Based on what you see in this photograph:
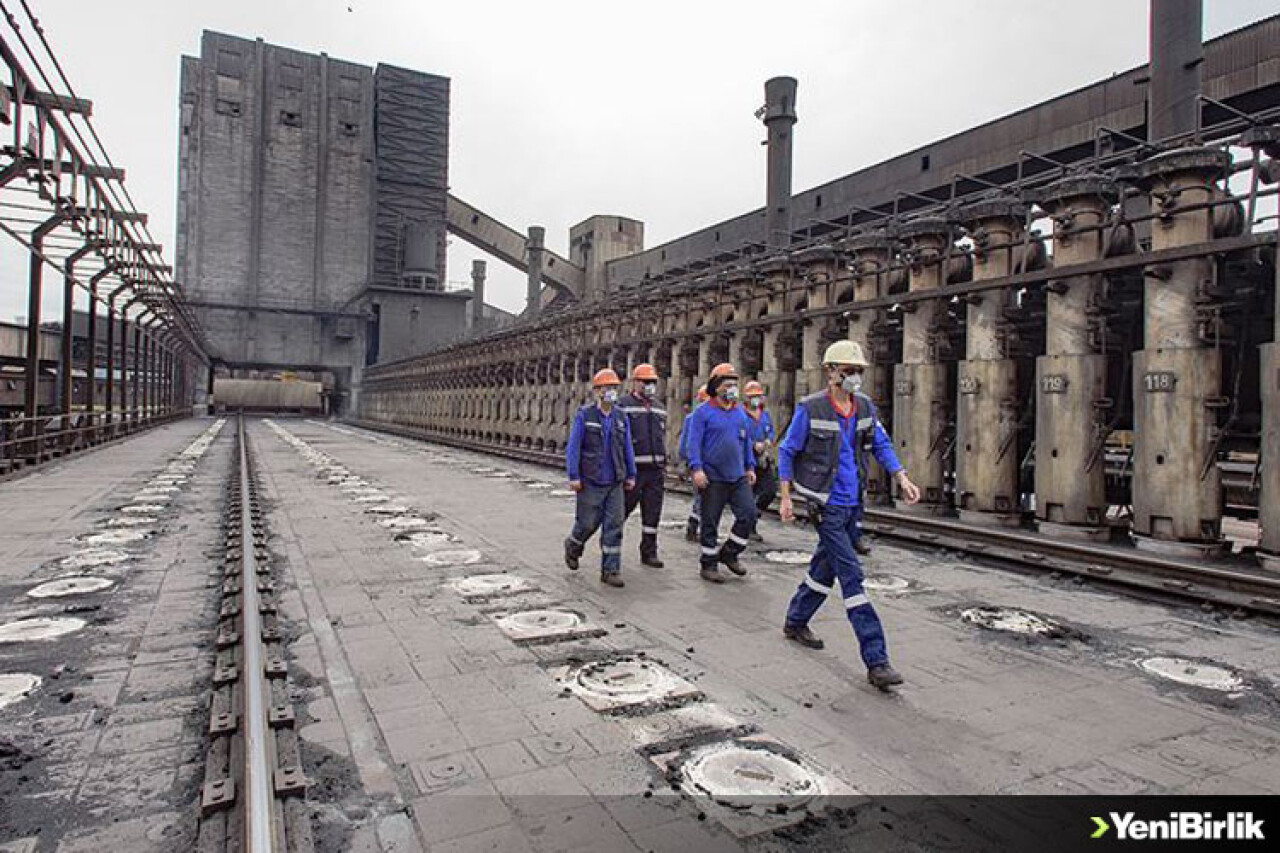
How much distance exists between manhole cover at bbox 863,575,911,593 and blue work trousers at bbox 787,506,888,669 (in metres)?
1.69

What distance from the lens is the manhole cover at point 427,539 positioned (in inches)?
320

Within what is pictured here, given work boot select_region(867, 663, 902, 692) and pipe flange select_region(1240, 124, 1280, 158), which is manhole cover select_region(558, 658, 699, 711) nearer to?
work boot select_region(867, 663, 902, 692)

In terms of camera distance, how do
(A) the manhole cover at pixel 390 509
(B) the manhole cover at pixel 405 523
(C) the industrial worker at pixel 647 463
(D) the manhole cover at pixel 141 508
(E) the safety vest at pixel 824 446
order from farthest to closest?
(A) the manhole cover at pixel 390 509 < (D) the manhole cover at pixel 141 508 < (B) the manhole cover at pixel 405 523 < (C) the industrial worker at pixel 647 463 < (E) the safety vest at pixel 824 446

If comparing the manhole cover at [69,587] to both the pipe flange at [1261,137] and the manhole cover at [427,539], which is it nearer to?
the manhole cover at [427,539]

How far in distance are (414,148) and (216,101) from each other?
12822 mm

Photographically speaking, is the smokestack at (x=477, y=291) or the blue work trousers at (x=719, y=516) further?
the smokestack at (x=477, y=291)

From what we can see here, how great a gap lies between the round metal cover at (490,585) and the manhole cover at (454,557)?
630 millimetres

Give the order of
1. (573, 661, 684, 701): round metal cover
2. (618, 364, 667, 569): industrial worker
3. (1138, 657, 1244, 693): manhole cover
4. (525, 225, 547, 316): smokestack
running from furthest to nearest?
(525, 225, 547, 316): smokestack, (618, 364, 667, 569): industrial worker, (1138, 657, 1244, 693): manhole cover, (573, 661, 684, 701): round metal cover

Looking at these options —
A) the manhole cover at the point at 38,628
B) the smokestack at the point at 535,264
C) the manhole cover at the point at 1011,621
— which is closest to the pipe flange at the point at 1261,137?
the manhole cover at the point at 1011,621

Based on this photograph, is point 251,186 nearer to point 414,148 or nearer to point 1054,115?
point 414,148

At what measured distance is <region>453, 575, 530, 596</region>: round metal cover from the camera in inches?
243

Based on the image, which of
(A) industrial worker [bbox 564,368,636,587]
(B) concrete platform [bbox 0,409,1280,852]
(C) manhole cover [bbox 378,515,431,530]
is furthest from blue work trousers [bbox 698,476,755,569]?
(C) manhole cover [bbox 378,515,431,530]

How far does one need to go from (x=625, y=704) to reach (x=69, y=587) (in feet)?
16.8

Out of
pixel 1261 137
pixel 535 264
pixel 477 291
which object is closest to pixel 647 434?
pixel 1261 137
